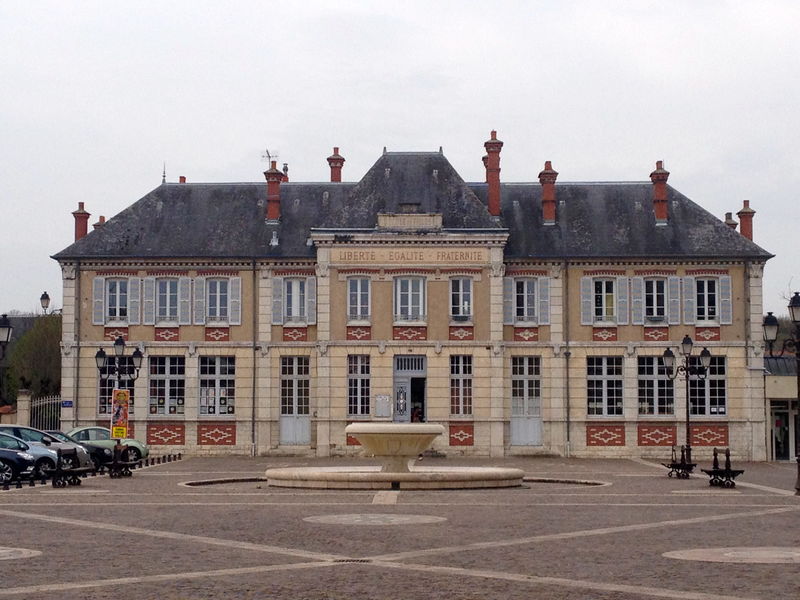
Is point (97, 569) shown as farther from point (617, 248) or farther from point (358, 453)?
point (617, 248)

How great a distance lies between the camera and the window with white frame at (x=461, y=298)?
153 feet

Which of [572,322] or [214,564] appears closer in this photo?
[214,564]

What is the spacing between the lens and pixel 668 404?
154ft

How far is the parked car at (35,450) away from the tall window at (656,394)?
2232 cm

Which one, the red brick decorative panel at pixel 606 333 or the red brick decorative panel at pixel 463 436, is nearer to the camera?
the red brick decorative panel at pixel 463 436

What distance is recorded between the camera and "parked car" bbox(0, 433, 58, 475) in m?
33.2

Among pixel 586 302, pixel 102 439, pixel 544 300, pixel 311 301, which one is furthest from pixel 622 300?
pixel 102 439

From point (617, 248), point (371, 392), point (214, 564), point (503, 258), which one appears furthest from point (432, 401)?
point (214, 564)

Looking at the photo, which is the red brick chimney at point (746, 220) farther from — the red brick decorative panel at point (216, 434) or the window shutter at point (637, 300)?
the red brick decorative panel at point (216, 434)

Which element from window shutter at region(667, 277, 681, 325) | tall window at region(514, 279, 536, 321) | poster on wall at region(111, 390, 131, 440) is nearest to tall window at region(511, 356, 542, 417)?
tall window at region(514, 279, 536, 321)

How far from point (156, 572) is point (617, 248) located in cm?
3544

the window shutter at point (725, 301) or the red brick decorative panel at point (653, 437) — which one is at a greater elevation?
the window shutter at point (725, 301)

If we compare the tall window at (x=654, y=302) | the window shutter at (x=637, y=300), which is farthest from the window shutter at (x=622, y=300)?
the tall window at (x=654, y=302)

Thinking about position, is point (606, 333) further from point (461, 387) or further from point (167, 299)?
point (167, 299)
